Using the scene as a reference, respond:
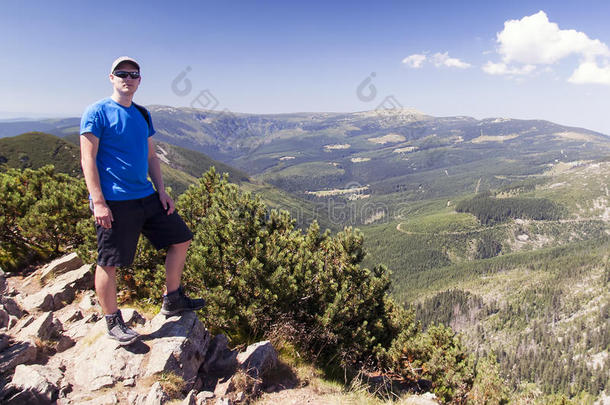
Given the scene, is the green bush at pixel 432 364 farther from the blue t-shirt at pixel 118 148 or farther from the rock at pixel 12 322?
the blue t-shirt at pixel 118 148

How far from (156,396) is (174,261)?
6.87ft

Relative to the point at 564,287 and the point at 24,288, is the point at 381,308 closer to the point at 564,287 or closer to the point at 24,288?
the point at 24,288

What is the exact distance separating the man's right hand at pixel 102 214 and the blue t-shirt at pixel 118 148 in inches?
8.5

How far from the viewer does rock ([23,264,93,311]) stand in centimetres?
848

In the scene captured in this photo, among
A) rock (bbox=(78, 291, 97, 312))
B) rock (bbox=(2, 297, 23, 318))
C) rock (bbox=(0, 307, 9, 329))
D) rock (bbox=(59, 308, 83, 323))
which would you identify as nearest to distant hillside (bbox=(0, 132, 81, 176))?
rock (bbox=(78, 291, 97, 312))

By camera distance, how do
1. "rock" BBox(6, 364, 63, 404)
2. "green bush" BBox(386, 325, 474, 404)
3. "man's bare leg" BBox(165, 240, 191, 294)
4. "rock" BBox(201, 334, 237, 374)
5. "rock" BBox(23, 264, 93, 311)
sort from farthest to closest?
"green bush" BBox(386, 325, 474, 404) < "rock" BBox(23, 264, 93, 311) < "rock" BBox(201, 334, 237, 374) < "man's bare leg" BBox(165, 240, 191, 294) < "rock" BBox(6, 364, 63, 404)

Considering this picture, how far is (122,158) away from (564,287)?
24825 cm

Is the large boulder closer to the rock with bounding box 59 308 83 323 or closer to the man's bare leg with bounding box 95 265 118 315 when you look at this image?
the man's bare leg with bounding box 95 265 118 315

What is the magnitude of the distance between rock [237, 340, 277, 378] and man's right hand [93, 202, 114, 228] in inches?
136

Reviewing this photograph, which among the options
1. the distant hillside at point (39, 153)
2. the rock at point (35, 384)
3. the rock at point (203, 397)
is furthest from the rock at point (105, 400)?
the distant hillside at point (39, 153)

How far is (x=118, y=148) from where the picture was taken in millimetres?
4566

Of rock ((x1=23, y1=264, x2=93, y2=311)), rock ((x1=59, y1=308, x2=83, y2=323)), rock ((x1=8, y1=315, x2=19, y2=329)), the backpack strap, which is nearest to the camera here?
the backpack strap

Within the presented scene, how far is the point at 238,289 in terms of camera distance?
25.5 feet

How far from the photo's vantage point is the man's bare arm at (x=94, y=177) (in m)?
4.21
